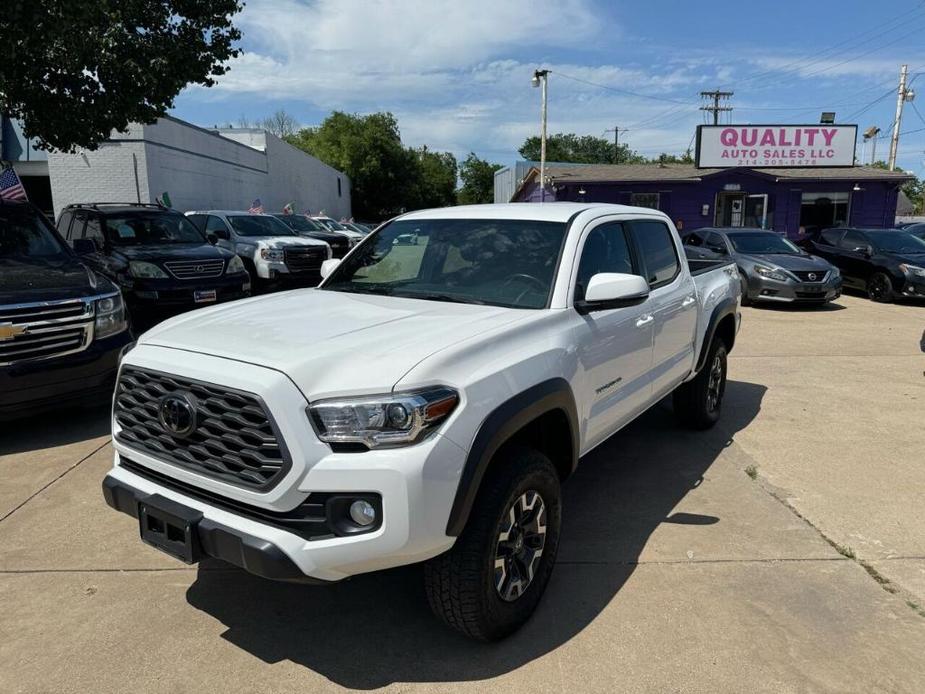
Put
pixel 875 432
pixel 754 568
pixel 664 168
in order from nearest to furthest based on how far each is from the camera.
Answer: pixel 754 568 < pixel 875 432 < pixel 664 168

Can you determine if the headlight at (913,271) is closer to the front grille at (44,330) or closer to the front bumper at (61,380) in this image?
the front bumper at (61,380)

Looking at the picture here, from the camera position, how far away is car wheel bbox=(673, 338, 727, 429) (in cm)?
523

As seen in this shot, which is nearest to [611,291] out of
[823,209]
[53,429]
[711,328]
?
[711,328]

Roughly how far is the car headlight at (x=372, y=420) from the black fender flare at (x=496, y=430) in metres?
0.23

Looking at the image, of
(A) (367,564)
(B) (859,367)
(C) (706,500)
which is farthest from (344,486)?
(B) (859,367)

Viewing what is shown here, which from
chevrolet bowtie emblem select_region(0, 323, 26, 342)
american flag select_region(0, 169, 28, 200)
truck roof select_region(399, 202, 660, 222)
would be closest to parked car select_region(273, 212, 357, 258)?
american flag select_region(0, 169, 28, 200)

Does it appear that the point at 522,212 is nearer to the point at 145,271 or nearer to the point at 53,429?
the point at 53,429

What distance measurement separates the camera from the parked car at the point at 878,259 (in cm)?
1261

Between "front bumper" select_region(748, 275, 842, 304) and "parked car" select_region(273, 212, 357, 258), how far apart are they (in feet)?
28.3

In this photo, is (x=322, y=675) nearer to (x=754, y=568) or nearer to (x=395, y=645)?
(x=395, y=645)

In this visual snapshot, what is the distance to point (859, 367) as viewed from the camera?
7.68 metres

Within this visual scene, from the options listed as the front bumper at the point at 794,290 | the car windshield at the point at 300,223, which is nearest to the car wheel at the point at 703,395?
the front bumper at the point at 794,290

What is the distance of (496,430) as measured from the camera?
8.06ft

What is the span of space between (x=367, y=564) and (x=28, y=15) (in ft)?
27.9
